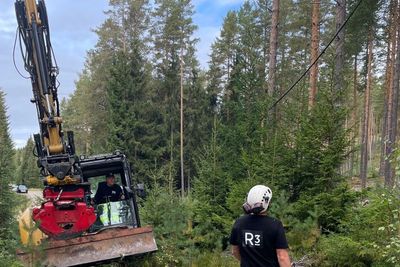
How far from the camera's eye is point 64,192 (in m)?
8.62

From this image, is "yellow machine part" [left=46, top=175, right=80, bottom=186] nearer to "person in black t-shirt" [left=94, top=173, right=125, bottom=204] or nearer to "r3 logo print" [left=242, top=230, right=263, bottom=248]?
"person in black t-shirt" [left=94, top=173, right=125, bottom=204]

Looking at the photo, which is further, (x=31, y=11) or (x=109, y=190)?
(x=109, y=190)

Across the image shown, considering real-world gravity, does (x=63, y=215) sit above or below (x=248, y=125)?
below

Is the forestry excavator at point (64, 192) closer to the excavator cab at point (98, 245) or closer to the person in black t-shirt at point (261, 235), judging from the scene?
the excavator cab at point (98, 245)

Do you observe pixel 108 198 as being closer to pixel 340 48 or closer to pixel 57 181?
pixel 57 181

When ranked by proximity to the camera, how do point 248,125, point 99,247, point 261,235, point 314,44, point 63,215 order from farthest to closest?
point 314,44 < point 248,125 < point 63,215 < point 99,247 < point 261,235

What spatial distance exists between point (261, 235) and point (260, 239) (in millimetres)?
43

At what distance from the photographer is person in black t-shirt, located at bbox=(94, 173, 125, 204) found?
10164 mm

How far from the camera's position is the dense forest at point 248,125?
941cm

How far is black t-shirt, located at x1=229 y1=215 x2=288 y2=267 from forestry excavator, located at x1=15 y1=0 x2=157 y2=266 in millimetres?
4160

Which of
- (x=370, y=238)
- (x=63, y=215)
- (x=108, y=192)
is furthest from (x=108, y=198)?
(x=370, y=238)

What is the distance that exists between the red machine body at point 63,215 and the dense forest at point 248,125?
6.61 ft

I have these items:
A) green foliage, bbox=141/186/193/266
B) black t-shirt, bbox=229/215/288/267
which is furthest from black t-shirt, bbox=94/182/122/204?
black t-shirt, bbox=229/215/288/267

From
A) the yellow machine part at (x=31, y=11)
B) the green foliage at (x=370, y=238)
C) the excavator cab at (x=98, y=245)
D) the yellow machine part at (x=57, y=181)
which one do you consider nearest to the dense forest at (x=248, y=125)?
the green foliage at (x=370, y=238)
